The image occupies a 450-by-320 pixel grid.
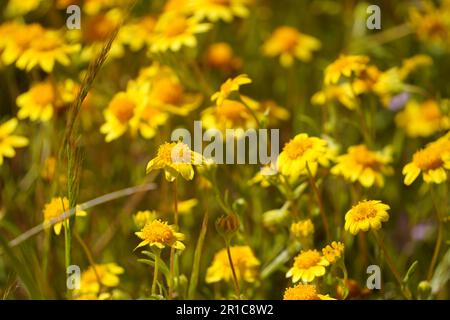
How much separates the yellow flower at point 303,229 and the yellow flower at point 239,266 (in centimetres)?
9

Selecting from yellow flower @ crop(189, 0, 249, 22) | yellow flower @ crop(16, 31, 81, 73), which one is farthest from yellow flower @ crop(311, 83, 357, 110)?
yellow flower @ crop(16, 31, 81, 73)

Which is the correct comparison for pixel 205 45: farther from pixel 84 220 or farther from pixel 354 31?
pixel 84 220

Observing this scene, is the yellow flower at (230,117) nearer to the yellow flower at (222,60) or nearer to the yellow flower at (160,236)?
the yellow flower at (222,60)

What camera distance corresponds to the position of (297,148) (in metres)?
1.21

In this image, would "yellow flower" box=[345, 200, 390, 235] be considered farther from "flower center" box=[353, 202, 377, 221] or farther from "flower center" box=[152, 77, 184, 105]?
"flower center" box=[152, 77, 184, 105]

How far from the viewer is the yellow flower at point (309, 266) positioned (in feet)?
3.59

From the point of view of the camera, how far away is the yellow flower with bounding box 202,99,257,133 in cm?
144

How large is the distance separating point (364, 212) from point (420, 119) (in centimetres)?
71

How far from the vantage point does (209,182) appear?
4.15ft

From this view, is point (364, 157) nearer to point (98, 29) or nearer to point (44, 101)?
point (44, 101)

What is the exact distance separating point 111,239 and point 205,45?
0.70 metres

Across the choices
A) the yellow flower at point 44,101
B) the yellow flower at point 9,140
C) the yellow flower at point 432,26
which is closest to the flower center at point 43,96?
the yellow flower at point 44,101

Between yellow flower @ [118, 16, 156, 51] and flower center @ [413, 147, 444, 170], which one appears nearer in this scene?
flower center @ [413, 147, 444, 170]
